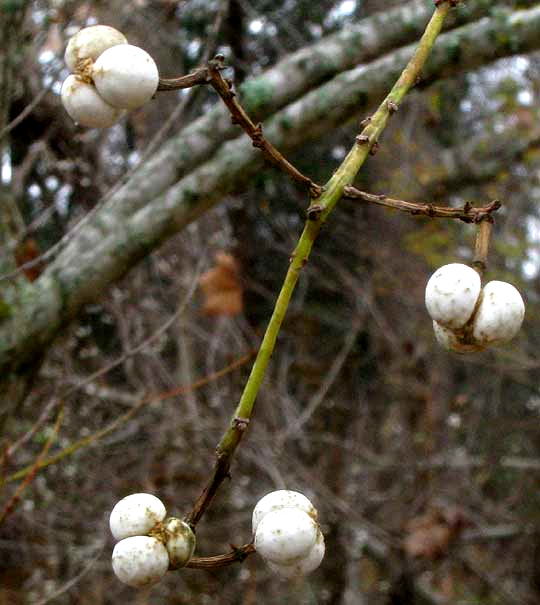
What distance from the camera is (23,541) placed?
339 centimetres

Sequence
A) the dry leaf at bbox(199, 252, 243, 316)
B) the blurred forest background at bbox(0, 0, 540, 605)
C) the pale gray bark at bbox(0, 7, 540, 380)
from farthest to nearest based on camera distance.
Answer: the dry leaf at bbox(199, 252, 243, 316), the blurred forest background at bbox(0, 0, 540, 605), the pale gray bark at bbox(0, 7, 540, 380)

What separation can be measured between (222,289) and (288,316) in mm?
815

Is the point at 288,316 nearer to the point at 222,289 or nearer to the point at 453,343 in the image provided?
the point at 222,289

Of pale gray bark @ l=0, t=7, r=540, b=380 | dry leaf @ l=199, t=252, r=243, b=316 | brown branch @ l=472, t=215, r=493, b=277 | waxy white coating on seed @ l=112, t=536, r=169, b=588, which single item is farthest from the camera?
dry leaf @ l=199, t=252, r=243, b=316

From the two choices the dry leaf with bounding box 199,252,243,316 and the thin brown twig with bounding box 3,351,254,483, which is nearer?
the thin brown twig with bounding box 3,351,254,483

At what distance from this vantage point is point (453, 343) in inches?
33.0

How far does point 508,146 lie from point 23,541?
2.65 metres

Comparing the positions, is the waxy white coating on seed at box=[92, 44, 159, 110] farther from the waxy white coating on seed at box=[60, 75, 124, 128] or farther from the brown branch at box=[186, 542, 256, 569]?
the brown branch at box=[186, 542, 256, 569]

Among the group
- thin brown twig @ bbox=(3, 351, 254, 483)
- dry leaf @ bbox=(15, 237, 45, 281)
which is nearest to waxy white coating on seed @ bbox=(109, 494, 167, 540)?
thin brown twig @ bbox=(3, 351, 254, 483)

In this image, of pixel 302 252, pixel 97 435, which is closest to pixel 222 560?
pixel 302 252

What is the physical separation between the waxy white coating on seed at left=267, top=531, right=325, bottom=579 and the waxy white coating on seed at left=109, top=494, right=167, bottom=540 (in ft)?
0.35

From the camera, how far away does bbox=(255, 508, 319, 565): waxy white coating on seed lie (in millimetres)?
733

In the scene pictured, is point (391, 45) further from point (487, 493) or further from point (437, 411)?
point (487, 493)

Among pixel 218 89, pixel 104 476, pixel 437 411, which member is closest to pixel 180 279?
pixel 104 476
